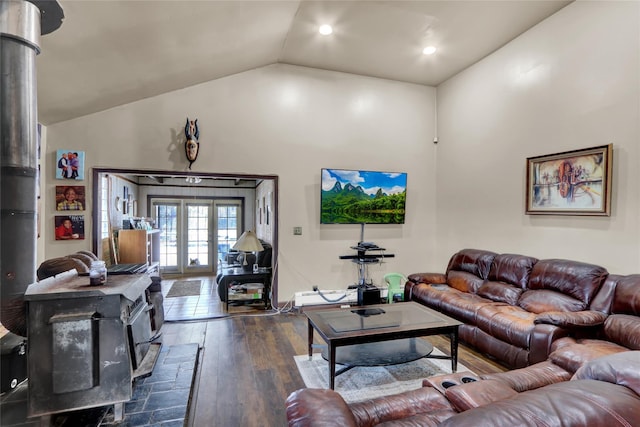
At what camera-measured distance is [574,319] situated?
104 inches

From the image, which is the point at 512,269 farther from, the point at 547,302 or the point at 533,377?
the point at 533,377

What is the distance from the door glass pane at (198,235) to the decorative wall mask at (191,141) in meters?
4.02

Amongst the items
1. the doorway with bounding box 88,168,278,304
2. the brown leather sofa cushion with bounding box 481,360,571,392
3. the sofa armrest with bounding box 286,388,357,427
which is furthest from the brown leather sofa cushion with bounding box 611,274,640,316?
the doorway with bounding box 88,168,278,304

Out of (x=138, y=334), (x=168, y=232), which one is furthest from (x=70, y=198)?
(x=168, y=232)

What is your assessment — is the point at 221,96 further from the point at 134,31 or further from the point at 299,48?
the point at 134,31

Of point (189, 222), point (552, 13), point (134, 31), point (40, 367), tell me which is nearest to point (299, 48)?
point (134, 31)

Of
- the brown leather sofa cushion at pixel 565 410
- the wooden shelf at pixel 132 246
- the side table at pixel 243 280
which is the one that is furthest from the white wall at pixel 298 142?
the brown leather sofa cushion at pixel 565 410

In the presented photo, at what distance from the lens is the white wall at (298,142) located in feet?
14.0

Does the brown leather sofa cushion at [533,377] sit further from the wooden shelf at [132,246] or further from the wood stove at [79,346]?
the wooden shelf at [132,246]

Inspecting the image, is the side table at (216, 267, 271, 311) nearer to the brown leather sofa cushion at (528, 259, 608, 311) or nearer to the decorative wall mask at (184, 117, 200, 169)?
the decorative wall mask at (184, 117, 200, 169)

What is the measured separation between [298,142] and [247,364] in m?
3.18

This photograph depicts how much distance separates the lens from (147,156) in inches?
171

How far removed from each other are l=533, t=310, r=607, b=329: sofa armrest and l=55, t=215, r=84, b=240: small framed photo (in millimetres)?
5228

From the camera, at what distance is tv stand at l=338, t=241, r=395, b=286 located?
16.2 feet
